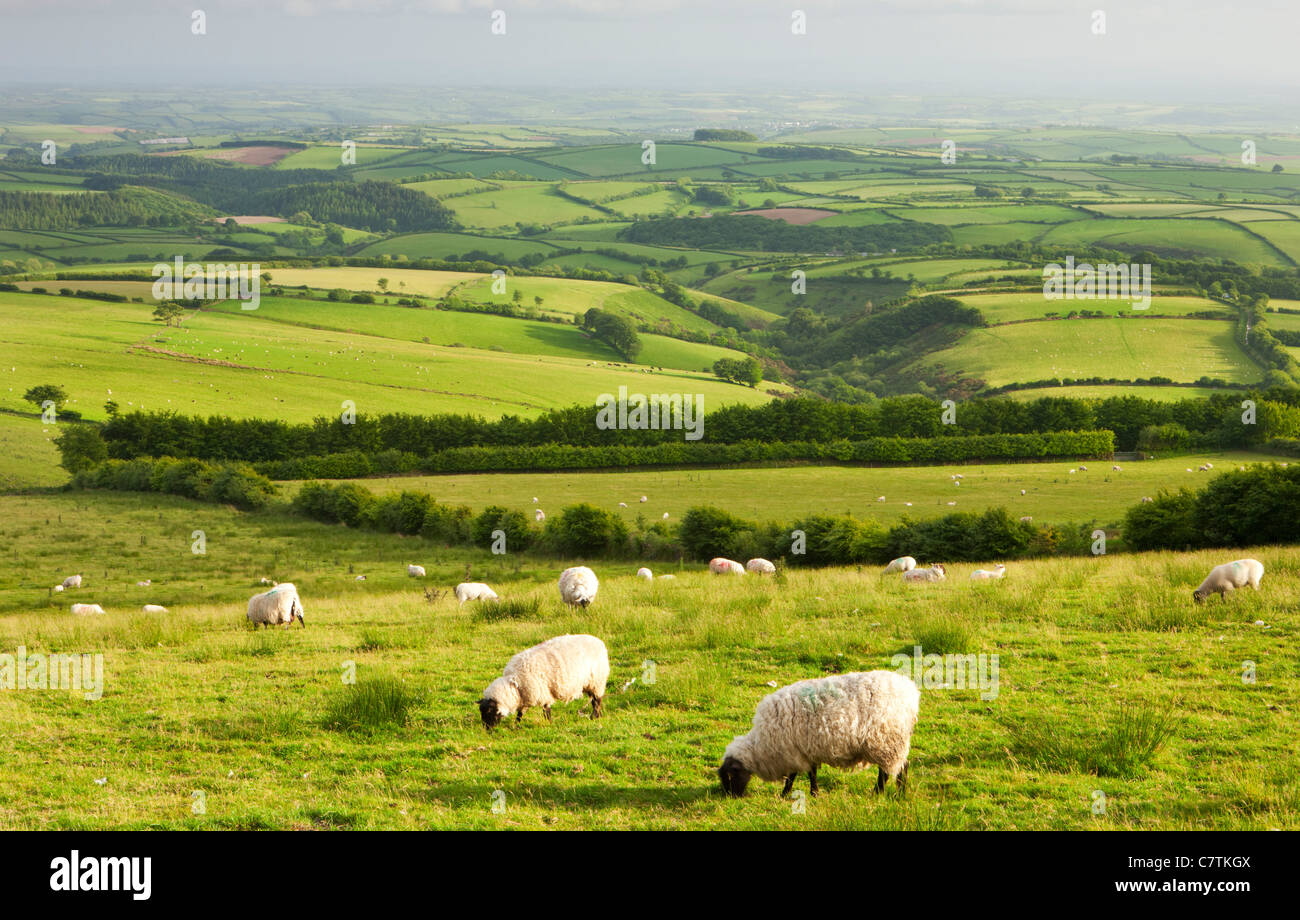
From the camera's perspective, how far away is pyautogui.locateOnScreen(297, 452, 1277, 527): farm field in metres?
49.7

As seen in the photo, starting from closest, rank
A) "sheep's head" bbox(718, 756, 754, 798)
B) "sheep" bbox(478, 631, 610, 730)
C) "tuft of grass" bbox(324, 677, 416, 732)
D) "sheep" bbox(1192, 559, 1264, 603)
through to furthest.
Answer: "sheep's head" bbox(718, 756, 754, 798) < "sheep" bbox(478, 631, 610, 730) < "tuft of grass" bbox(324, 677, 416, 732) < "sheep" bbox(1192, 559, 1264, 603)

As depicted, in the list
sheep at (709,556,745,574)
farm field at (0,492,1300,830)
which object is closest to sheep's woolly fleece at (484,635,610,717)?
farm field at (0,492,1300,830)

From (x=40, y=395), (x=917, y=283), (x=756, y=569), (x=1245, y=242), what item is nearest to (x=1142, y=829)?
(x=756, y=569)

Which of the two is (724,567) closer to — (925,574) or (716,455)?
(925,574)

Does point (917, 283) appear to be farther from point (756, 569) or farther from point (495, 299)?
point (756, 569)

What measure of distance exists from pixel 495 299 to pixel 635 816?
489 feet

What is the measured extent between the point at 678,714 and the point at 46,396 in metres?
88.5

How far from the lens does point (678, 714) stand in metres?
13.1

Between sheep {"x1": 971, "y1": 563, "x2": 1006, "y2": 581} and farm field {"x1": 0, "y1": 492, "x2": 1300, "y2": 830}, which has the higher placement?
farm field {"x1": 0, "y1": 492, "x2": 1300, "y2": 830}

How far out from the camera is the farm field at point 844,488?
49.7 m

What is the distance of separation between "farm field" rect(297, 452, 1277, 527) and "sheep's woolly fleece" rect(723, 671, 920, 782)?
37179mm

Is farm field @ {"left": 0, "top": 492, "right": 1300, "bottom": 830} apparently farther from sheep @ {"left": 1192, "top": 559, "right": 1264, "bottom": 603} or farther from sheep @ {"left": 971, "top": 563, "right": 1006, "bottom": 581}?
sheep @ {"left": 971, "top": 563, "right": 1006, "bottom": 581}

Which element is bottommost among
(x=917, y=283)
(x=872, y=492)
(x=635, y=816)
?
(x=872, y=492)

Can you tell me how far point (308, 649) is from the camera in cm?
1798
